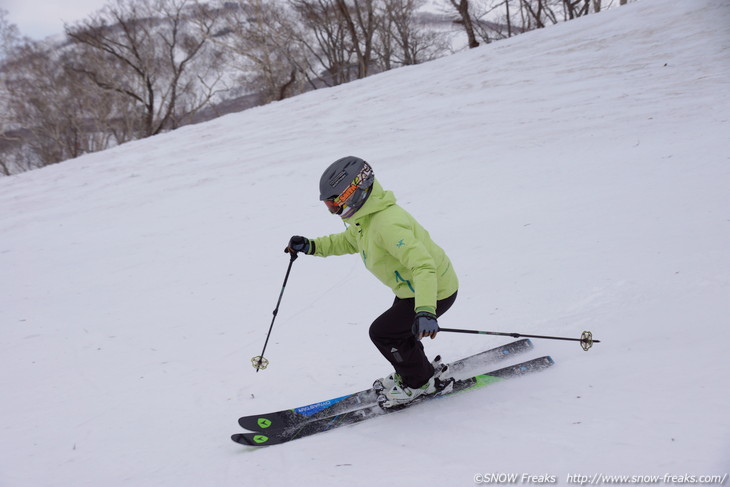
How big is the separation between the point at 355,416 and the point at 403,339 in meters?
0.67

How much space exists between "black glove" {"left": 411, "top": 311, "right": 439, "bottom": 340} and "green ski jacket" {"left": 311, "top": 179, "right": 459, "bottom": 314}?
37 mm

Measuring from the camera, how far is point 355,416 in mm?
3385

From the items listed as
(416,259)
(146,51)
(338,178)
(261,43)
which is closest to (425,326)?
(416,259)

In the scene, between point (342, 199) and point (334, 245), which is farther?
point (334, 245)

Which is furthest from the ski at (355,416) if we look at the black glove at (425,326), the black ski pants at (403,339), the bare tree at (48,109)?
the bare tree at (48,109)

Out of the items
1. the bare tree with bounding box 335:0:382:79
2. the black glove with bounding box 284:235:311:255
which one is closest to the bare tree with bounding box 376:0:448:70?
the bare tree with bounding box 335:0:382:79

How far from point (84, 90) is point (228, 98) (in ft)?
26.4

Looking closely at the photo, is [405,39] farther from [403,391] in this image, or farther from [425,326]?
[425,326]

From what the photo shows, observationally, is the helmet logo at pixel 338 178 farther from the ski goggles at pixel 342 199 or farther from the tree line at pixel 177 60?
the tree line at pixel 177 60

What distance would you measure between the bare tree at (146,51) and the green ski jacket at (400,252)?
27.1 m

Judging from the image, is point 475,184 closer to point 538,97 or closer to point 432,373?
point 538,97

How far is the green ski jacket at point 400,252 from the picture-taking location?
2771mm

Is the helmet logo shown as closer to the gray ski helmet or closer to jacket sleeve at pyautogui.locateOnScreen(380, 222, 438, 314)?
the gray ski helmet

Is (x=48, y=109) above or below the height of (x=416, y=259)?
above
